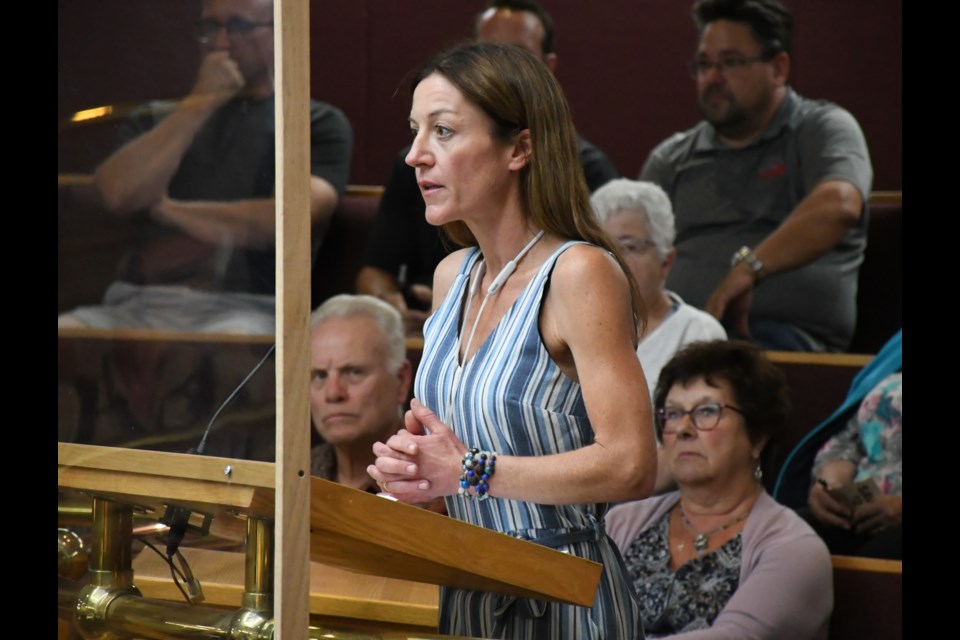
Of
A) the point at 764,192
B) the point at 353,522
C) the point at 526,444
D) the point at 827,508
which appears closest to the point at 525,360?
the point at 526,444

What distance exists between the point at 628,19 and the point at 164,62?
10.8 ft

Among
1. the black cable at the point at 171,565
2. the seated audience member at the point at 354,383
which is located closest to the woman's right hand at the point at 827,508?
the seated audience member at the point at 354,383

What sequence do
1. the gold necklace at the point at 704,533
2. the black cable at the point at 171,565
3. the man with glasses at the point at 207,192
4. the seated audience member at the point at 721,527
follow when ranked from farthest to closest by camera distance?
the gold necklace at the point at 704,533
the seated audience member at the point at 721,527
the black cable at the point at 171,565
the man with glasses at the point at 207,192

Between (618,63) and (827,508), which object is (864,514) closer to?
(827,508)

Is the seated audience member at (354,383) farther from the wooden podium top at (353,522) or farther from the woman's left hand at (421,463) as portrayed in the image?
the wooden podium top at (353,522)

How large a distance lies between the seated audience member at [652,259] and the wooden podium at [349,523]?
1.81 meters

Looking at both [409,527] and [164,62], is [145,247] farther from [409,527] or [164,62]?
[409,527]

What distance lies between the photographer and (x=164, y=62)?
3.44ft

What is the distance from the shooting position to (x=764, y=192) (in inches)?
135

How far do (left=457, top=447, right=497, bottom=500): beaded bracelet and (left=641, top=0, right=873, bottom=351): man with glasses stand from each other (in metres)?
2.12

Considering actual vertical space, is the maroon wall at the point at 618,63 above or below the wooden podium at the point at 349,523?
above

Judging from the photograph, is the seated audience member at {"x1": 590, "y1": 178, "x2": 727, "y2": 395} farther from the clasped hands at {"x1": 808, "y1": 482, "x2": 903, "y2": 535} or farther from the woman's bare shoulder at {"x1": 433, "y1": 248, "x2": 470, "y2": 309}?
the woman's bare shoulder at {"x1": 433, "y1": 248, "x2": 470, "y2": 309}

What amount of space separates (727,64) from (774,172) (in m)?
0.35

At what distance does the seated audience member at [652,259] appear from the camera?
294 cm
